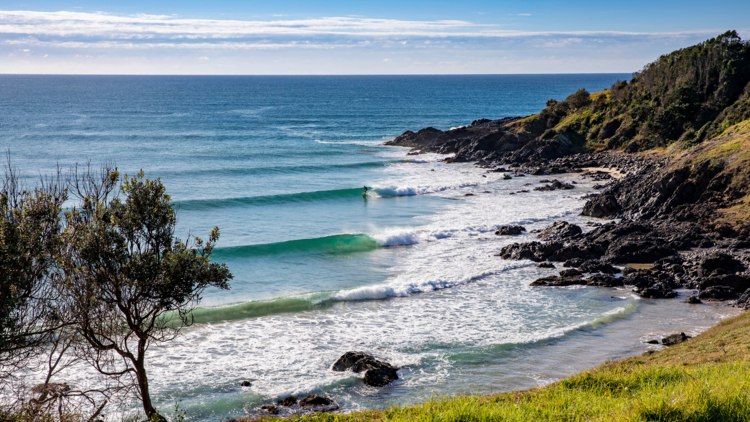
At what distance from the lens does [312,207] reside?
138 feet

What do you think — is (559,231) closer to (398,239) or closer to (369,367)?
(398,239)

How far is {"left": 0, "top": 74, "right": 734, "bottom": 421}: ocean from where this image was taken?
48.2ft

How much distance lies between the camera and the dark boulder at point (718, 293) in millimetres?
19339

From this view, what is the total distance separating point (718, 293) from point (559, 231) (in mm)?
10360

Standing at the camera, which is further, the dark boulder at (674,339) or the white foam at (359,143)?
the white foam at (359,143)

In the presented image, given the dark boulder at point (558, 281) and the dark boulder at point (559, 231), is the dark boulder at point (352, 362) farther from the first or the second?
the dark boulder at point (559, 231)

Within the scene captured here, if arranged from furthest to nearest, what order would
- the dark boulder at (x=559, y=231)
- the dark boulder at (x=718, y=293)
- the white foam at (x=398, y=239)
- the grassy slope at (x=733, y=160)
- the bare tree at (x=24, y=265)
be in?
the white foam at (x=398, y=239) → the dark boulder at (x=559, y=231) → the grassy slope at (x=733, y=160) → the dark boulder at (x=718, y=293) → the bare tree at (x=24, y=265)

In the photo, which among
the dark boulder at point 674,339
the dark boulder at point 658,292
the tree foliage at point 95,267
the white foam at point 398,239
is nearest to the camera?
A: the tree foliage at point 95,267

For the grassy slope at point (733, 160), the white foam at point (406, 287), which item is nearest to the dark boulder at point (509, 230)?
the white foam at point (406, 287)

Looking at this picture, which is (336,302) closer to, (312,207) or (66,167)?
(312,207)

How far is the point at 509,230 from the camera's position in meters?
31.2

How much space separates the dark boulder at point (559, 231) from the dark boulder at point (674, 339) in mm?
13307

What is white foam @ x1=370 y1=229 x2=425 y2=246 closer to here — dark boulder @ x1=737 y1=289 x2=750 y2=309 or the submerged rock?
the submerged rock

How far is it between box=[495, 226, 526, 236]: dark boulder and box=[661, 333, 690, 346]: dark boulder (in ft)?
51.3
